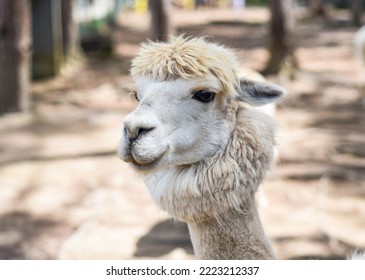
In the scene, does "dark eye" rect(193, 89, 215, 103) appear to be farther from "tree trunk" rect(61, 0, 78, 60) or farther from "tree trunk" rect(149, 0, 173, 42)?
"tree trunk" rect(61, 0, 78, 60)

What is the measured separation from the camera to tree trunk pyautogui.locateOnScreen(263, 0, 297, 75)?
10.4 m

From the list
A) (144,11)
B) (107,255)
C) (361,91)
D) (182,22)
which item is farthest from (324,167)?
(144,11)

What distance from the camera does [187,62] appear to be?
2273mm

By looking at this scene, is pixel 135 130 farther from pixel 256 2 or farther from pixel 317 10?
pixel 256 2

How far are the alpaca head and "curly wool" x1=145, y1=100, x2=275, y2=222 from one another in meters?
0.04

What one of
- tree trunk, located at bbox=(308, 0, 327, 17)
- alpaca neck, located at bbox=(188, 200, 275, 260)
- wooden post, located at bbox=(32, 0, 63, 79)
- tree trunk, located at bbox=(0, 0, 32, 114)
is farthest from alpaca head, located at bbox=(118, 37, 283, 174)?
tree trunk, located at bbox=(308, 0, 327, 17)

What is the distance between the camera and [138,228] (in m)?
4.95

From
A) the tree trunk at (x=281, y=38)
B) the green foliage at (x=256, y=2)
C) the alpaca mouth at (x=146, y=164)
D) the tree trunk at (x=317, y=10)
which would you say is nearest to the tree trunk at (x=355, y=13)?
the tree trunk at (x=317, y=10)

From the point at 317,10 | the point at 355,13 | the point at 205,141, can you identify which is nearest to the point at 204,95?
the point at 205,141

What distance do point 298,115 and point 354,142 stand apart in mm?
1360

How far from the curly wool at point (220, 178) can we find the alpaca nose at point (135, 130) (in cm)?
25

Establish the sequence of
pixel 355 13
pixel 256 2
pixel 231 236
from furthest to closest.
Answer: pixel 256 2 → pixel 355 13 → pixel 231 236

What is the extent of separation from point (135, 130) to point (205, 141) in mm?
339
